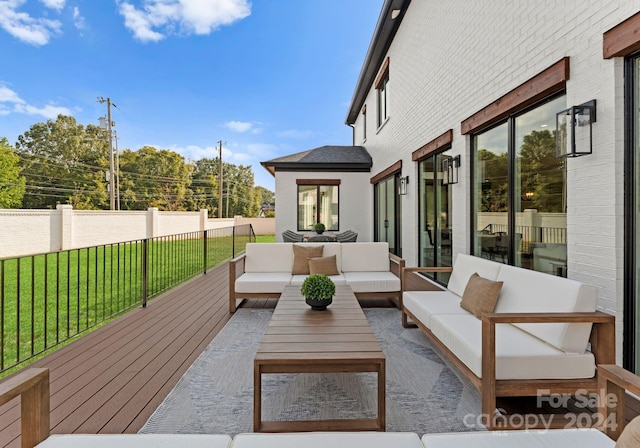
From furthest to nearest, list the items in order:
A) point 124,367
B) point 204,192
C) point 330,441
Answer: point 204,192, point 124,367, point 330,441

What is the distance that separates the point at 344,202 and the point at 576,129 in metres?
8.91

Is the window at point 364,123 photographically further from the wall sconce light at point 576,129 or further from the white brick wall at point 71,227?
the white brick wall at point 71,227

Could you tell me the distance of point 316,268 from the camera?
488 centimetres

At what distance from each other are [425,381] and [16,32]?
3380 cm

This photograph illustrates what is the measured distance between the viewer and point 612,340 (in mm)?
1996

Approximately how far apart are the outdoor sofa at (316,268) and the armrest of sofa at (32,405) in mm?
3181

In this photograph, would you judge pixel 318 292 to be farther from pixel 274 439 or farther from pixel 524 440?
pixel 524 440

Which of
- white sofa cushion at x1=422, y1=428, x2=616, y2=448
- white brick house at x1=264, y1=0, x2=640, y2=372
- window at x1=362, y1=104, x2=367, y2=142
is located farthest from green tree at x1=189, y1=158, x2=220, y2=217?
white sofa cushion at x1=422, y1=428, x2=616, y2=448

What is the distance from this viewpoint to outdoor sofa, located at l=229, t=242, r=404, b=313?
4520mm

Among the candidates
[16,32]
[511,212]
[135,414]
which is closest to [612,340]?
[511,212]

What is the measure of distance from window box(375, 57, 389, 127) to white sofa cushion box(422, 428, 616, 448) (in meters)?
8.41

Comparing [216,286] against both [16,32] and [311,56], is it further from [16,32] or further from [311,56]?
[16,32]

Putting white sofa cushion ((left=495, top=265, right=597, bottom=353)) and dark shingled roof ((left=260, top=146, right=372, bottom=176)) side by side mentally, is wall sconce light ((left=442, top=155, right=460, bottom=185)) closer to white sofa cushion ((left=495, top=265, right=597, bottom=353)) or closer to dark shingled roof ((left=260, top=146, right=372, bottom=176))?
white sofa cushion ((left=495, top=265, right=597, bottom=353))

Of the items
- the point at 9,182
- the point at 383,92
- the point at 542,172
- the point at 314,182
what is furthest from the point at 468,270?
the point at 9,182
